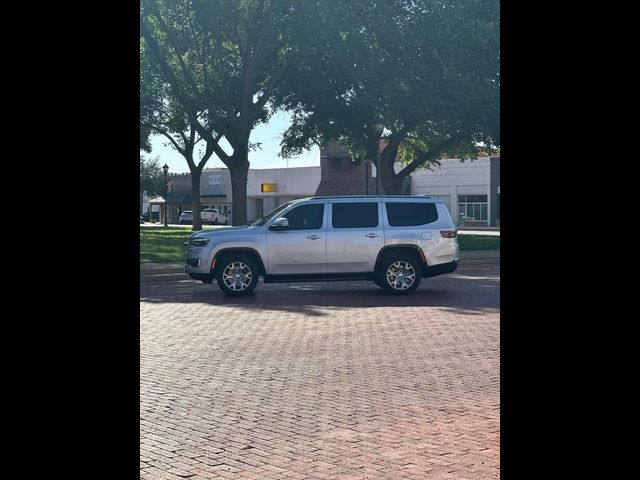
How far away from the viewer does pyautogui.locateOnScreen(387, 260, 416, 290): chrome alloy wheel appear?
1776 cm

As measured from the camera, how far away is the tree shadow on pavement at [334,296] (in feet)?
52.2

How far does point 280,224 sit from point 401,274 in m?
2.64

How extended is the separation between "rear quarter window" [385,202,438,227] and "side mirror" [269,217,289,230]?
6.92 feet

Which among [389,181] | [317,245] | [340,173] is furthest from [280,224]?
[340,173]

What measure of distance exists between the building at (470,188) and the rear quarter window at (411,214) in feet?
166

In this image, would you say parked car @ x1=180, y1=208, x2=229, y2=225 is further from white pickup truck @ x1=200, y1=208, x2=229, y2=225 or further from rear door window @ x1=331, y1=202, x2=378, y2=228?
rear door window @ x1=331, y1=202, x2=378, y2=228

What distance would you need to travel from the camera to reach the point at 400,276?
58.4ft

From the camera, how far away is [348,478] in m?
5.37

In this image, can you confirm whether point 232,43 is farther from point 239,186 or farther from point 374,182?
point 374,182

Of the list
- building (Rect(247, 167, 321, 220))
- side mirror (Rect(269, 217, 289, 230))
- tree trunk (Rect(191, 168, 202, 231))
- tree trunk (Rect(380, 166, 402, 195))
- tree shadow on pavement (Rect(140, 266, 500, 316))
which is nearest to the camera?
tree shadow on pavement (Rect(140, 266, 500, 316))

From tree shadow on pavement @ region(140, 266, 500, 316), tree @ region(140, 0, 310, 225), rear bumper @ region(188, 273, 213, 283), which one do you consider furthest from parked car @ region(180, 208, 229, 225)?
rear bumper @ region(188, 273, 213, 283)

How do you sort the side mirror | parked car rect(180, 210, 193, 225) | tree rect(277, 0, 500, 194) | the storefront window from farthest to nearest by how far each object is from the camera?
parked car rect(180, 210, 193, 225) < the storefront window < tree rect(277, 0, 500, 194) < the side mirror
